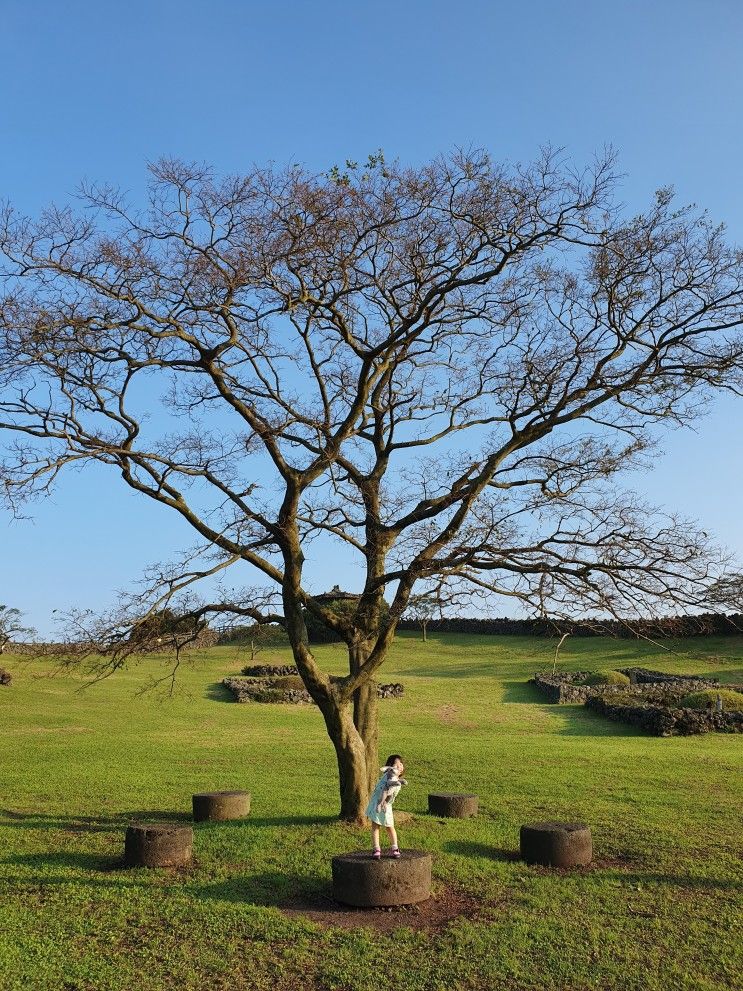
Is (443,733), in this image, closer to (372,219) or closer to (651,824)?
(651,824)

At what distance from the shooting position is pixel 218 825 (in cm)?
1430

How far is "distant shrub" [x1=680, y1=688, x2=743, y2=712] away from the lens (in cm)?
3062

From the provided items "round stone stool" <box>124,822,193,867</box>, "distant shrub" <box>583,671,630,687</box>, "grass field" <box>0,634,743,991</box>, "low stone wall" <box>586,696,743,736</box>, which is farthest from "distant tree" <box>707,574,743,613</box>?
"distant shrub" <box>583,671,630,687</box>

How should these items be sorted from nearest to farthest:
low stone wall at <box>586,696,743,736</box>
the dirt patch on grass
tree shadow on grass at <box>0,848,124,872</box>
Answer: the dirt patch on grass < tree shadow on grass at <box>0,848,124,872</box> < low stone wall at <box>586,696,743,736</box>

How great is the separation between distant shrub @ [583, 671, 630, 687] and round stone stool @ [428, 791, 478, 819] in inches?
969

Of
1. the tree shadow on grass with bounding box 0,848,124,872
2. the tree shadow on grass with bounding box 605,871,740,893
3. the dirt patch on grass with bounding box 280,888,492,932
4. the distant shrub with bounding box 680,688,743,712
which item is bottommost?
the tree shadow on grass with bounding box 605,871,740,893

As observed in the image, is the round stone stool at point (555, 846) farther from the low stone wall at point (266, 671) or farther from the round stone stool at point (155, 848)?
the low stone wall at point (266, 671)

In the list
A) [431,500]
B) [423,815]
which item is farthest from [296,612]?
[423,815]

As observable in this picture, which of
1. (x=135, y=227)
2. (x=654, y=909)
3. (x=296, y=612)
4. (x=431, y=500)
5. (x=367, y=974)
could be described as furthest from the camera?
(x=431, y=500)

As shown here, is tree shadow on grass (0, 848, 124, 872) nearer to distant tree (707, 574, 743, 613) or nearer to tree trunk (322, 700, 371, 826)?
tree trunk (322, 700, 371, 826)

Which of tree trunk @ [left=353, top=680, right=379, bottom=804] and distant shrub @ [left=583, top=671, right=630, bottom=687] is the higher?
tree trunk @ [left=353, top=680, right=379, bottom=804]

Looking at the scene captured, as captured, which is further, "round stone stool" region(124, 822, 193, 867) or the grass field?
"round stone stool" region(124, 822, 193, 867)

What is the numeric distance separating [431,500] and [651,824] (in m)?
6.49

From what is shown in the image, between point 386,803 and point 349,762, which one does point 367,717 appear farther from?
point 386,803
